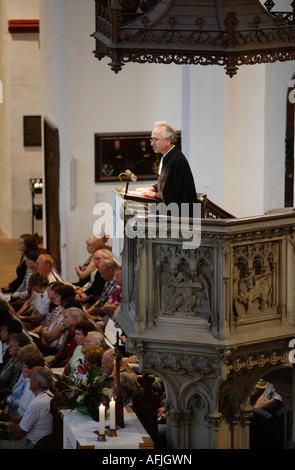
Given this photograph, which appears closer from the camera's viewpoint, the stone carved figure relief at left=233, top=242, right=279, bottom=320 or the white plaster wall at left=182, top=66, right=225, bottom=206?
the stone carved figure relief at left=233, top=242, right=279, bottom=320

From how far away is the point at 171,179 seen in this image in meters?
9.18

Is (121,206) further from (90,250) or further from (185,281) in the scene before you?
(90,250)

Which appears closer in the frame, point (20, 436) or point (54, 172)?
point (20, 436)

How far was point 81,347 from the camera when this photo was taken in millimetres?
10805

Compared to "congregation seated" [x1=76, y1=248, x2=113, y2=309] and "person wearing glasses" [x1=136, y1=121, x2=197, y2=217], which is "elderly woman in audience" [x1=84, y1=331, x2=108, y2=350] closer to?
"person wearing glasses" [x1=136, y1=121, x2=197, y2=217]

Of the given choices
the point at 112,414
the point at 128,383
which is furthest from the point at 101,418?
the point at 128,383

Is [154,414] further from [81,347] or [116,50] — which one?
[116,50]

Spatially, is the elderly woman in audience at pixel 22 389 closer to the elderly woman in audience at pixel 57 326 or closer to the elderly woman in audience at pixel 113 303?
the elderly woman in audience at pixel 57 326

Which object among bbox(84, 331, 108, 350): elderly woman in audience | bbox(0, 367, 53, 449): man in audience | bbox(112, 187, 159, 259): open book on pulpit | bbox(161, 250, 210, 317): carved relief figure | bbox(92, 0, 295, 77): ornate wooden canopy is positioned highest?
bbox(92, 0, 295, 77): ornate wooden canopy

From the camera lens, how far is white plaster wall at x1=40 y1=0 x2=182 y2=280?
51.9 ft

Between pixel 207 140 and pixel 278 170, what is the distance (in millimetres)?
940

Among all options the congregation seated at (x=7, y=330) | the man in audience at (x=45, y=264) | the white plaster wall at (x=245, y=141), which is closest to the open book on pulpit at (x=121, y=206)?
the congregation seated at (x=7, y=330)

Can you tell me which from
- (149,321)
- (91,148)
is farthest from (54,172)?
(149,321)

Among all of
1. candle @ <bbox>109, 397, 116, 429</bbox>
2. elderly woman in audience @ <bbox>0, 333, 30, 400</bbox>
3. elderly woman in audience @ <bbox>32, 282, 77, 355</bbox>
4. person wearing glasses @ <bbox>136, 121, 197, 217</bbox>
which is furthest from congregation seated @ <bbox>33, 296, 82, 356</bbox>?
candle @ <bbox>109, 397, 116, 429</bbox>
